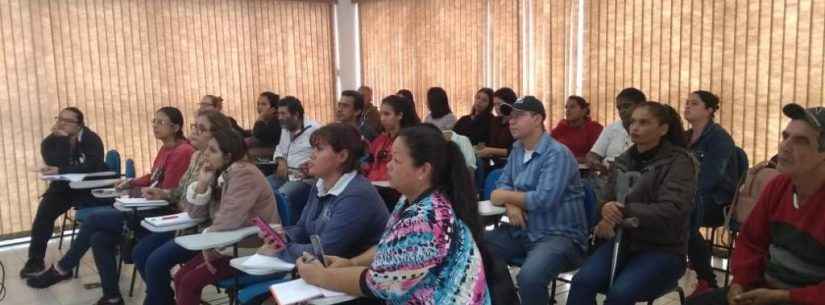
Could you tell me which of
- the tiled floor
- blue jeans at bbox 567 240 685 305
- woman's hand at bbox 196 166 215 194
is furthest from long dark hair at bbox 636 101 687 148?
woman's hand at bbox 196 166 215 194

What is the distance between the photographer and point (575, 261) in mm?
2848

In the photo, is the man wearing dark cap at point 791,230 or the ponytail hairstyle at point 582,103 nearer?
the man wearing dark cap at point 791,230

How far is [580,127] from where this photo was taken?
16.3ft

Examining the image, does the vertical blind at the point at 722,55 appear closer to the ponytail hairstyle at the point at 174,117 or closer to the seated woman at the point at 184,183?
the seated woman at the point at 184,183

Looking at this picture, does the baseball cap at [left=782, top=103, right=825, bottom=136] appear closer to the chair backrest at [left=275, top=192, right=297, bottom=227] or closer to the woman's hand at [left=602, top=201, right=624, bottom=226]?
the woman's hand at [left=602, top=201, right=624, bottom=226]

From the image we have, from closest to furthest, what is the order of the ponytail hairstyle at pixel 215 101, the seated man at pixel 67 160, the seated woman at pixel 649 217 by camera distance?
1. the seated woman at pixel 649 217
2. the seated man at pixel 67 160
3. the ponytail hairstyle at pixel 215 101

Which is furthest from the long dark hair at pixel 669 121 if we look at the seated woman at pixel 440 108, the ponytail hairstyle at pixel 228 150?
the seated woman at pixel 440 108

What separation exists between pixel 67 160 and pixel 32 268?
87cm

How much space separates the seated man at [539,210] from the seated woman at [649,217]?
15cm

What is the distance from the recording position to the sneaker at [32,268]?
4.56 meters

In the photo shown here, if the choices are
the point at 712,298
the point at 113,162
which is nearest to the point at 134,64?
the point at 113,162

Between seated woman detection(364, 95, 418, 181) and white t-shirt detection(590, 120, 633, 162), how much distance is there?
1.31 metres

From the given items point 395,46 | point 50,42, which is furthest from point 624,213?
point 50,42

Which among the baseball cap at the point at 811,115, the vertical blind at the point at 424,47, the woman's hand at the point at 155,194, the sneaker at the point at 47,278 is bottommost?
the sneaker at the point at 47,278
